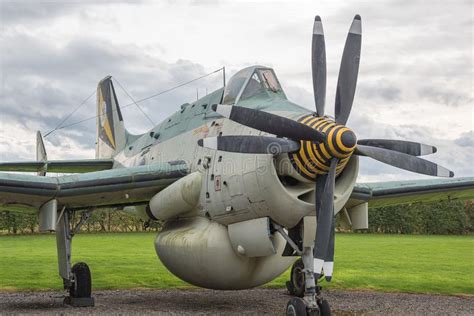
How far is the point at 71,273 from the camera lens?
15500 mm

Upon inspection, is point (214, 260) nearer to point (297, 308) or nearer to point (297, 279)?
point (297, 308)

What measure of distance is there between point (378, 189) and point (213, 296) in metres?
5.48

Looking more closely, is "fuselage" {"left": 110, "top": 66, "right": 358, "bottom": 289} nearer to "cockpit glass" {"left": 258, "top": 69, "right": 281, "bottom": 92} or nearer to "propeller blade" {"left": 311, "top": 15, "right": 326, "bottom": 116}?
"cockpit glass" {"left": 258, "top": 69, "right": 281, "bottom": 92}

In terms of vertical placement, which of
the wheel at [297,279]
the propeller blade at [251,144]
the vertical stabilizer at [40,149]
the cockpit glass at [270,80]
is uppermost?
the cockpit glass at [270,80]

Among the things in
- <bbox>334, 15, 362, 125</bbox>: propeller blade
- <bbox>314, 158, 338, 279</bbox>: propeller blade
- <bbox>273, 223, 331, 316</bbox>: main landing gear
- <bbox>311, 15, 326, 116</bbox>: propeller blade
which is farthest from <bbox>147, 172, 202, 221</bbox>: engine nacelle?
<bbox>334, 15, 362, 125</bbox>: propeller blade

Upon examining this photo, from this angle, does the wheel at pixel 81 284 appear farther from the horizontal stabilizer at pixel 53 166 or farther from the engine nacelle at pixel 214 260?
the horizontal stabilizer at pixel 53 166

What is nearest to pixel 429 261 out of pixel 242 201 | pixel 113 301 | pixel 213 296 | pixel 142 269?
pixel 142 269

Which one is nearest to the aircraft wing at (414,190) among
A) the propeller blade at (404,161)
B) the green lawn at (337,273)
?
the green lawn at (337,273)

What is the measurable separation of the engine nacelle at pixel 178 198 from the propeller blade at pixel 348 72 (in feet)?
11.7

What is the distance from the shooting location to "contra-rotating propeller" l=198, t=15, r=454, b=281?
418 inches

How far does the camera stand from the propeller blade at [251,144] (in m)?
10.8

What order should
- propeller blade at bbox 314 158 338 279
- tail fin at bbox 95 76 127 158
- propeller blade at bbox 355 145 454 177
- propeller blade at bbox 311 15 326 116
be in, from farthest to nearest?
1. tail fin at bbox 95 76 127 158
2. propeller blade at bbox 311 15 326 116
3. propeller blade at bbox 355 145 454 177
4. propeller blade at bbox 314 158 338 279

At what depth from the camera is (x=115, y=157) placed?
21.2m

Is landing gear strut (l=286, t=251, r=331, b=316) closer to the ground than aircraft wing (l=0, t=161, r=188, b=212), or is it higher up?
closer to the ground
